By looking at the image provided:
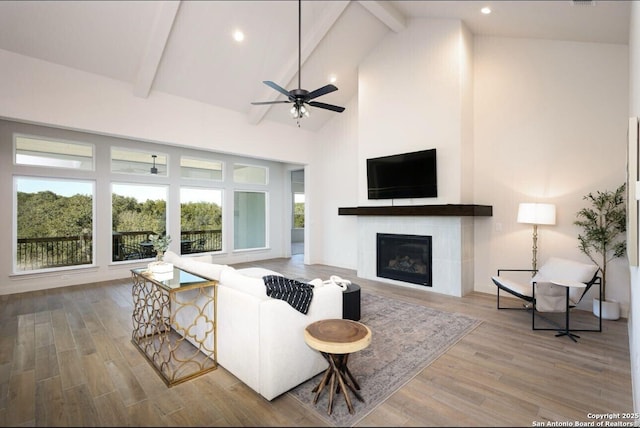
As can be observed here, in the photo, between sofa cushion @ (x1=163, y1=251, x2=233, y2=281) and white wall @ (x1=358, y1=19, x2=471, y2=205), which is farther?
white wall @ (x1=358, y1=19, x2=471, y2=205)

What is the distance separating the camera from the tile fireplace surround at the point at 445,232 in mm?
4875

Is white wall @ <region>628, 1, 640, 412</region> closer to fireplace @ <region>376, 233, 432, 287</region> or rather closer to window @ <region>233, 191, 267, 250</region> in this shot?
fireplace @ <region>376, 233, 432, 287</region>

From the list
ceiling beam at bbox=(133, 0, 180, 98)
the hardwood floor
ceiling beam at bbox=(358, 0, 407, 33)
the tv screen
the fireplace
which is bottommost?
the hardwood floor

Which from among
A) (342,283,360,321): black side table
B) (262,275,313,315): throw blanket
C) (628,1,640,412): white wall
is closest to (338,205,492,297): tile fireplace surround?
(342,283,360,321): black side table

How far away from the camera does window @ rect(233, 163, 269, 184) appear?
8.00m

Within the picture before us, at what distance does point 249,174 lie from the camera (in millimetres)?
8312

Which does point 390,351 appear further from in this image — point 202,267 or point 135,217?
point 135,217

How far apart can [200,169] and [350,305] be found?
5.35m

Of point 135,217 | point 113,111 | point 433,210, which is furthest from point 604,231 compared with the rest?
point 135,217

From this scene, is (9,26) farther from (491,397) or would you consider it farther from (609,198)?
(609,198)

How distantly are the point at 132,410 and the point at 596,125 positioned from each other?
239 inches

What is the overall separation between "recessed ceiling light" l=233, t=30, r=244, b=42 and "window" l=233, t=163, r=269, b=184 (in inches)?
135

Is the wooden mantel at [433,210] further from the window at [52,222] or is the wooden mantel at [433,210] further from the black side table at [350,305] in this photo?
the window at [52,222]

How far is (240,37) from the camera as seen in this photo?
4969 mm
